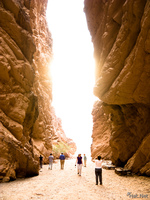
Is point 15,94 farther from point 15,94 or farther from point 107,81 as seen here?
point 107,81

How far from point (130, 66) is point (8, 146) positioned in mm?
10315

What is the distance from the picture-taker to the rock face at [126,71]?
9.19 m

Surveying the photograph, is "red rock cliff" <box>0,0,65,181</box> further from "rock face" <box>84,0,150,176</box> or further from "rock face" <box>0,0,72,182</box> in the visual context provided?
"rock face" <box>84,0,150,176</box>

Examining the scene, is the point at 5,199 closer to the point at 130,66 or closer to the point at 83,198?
the point at 83,198

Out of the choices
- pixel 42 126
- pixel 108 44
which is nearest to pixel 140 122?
pixel 108 44

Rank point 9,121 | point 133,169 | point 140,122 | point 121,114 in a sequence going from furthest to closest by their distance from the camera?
1. point 121,114
2. point 140,122
3. point 133,169
4. point 9,121

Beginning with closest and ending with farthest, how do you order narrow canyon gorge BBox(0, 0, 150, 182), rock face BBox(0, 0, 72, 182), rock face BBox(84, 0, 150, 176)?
1. rock face BBox(0, 0, 72, 182)
2. narrow canyon gorge BBox(0, 0, 150, 182)
3. rock face BBox(84, 0, 150, 176)

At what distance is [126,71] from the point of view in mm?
10102

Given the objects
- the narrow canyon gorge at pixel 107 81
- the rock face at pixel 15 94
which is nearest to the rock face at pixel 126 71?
the narrow canyon gorge at pixel 107 81

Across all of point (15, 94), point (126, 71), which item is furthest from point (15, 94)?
point (126, 71)

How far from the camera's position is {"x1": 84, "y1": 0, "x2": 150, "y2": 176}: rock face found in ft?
30.1

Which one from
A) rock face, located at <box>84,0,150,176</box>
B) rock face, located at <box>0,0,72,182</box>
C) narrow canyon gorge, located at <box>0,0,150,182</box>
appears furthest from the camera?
rock face, located at <box>84,0,150,176</box>

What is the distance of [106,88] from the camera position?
13.1m

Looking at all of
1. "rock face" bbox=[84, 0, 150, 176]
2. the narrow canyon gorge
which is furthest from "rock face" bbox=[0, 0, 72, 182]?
"rock face" bbox=[84, 0, 150, 176]
